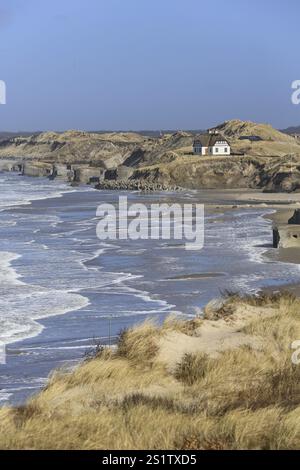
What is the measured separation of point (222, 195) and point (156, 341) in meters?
55.2

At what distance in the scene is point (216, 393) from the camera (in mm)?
9305

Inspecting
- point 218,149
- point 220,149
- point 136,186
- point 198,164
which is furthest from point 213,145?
point 136,186

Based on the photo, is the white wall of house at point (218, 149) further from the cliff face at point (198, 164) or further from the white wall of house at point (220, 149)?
the cliff face at point (198, 164)

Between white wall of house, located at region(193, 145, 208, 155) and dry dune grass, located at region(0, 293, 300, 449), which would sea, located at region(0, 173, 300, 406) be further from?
white wall of house, located at region(193, 145, 208, 155)

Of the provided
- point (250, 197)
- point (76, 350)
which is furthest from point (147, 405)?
point (250, 197)

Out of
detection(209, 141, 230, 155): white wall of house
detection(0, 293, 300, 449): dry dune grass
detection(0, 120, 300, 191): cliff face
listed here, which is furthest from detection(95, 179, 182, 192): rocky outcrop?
detection(0, 293, 300, 449): dry dune grass

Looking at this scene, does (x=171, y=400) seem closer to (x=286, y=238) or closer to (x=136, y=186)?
(x=286, y=238)

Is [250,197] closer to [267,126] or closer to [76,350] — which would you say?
[76,350]
